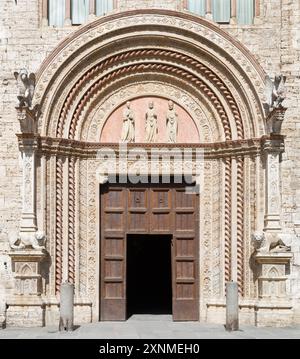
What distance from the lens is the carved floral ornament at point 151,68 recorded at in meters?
15.4

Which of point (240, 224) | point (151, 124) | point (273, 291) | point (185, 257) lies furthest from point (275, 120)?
point (185, 257)

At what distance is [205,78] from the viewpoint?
1582 cm

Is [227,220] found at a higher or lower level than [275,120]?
lower

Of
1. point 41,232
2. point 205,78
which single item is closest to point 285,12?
point 205,78

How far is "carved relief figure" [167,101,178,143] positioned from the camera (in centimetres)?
1596

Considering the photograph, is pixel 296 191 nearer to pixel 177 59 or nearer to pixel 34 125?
pixel 177 59

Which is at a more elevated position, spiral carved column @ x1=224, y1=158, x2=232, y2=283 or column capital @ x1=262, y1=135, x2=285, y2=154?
column capital @ x1=262, y1=135, x2=285, y2=154

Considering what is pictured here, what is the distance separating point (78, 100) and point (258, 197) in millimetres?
4502

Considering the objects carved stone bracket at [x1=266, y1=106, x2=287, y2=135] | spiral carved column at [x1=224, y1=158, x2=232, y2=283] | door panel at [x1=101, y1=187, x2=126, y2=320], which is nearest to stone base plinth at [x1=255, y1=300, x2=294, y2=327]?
spiral carved column at [x1=224, y1=158, x2=232, y2=283]

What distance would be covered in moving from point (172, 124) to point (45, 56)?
10.5ft

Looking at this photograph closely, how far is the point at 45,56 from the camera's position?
15516 mm

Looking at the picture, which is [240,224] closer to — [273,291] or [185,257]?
[185,257]

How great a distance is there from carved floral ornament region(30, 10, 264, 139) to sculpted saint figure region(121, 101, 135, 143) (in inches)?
30.4

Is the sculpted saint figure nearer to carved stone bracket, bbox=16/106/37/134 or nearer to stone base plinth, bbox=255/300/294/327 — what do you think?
carved stone bracket, bbox=16/106/37/134
